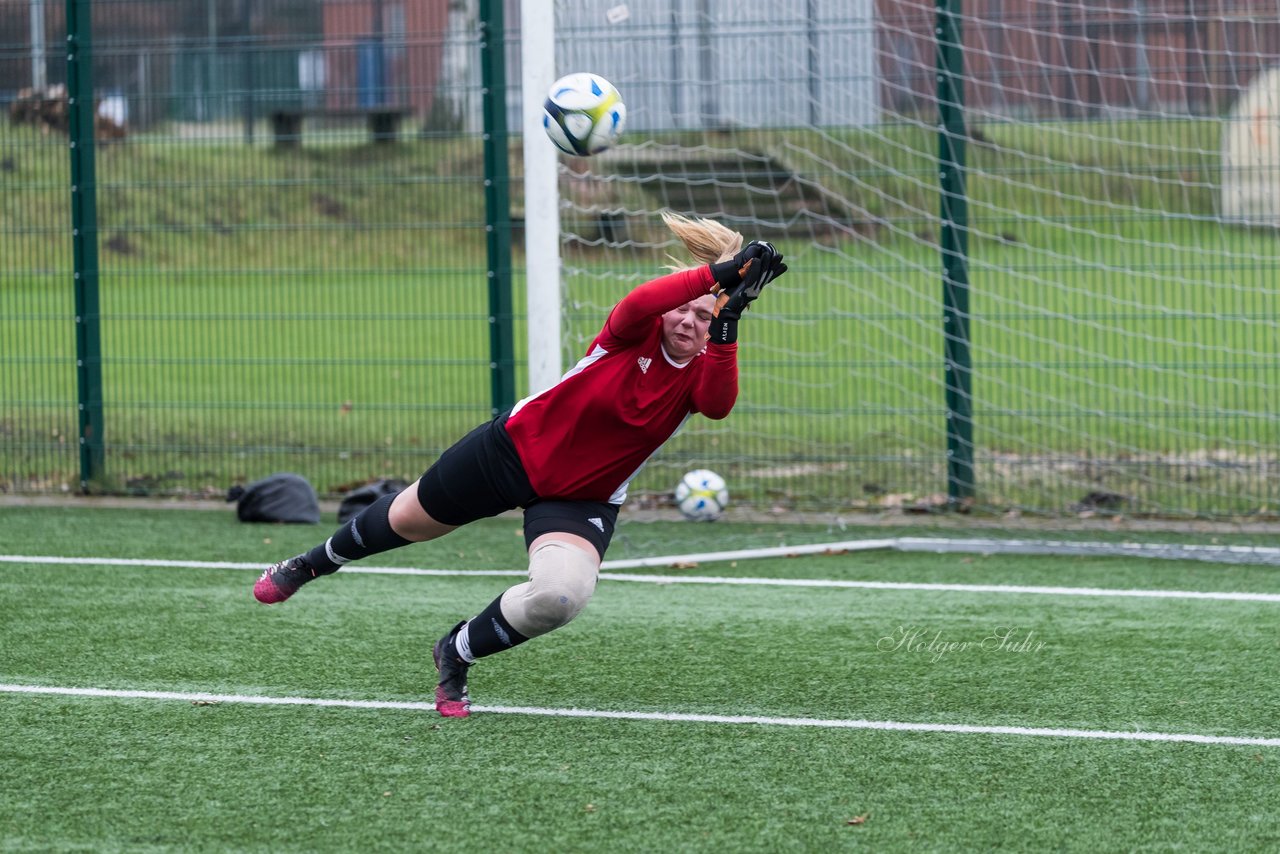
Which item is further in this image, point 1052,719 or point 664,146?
point 664,146

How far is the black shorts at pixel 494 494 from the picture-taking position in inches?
205

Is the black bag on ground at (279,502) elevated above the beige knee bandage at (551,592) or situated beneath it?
situated beneath

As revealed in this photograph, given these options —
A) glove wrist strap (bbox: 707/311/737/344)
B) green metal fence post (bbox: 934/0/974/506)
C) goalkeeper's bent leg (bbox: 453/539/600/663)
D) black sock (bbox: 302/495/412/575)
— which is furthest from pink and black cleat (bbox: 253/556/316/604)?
green metal fence post (bbox: 934/0/974/506)

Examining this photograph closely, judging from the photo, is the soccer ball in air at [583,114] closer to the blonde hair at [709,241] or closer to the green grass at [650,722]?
the blonde hair at [709,241]

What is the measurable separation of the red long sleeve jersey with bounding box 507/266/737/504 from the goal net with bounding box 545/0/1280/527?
3.17m

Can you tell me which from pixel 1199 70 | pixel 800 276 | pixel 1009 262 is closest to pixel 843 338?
pixel 800 276

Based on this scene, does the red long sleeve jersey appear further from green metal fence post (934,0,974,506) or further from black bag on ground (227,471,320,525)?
black bag on ground (227,471,320,525)

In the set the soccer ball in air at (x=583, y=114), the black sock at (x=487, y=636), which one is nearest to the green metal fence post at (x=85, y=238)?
the soccer ball in air at (x=583, y=114)

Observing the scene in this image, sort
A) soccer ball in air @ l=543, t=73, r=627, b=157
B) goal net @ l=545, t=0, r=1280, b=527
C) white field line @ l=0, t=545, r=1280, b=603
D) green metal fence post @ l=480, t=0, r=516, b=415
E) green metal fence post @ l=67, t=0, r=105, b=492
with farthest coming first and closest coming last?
green metal fence post @ l=67, t=0, r=105, b=492
green metal fence post @ l=480, t=0, r=516, b=415
goal net @ l=545, t=0, r=1280, b=527
white field line @ l=0, t=545, r=1280, b=603
soccer ball in air @ l=543, t=73, r=627, b=157

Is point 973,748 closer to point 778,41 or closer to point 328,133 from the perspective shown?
point 778,41

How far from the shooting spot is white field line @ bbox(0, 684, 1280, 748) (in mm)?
4938

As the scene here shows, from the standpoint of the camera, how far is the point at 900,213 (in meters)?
8.84

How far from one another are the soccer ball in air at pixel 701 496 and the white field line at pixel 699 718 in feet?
11.4

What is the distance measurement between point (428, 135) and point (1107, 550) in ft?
14.0
